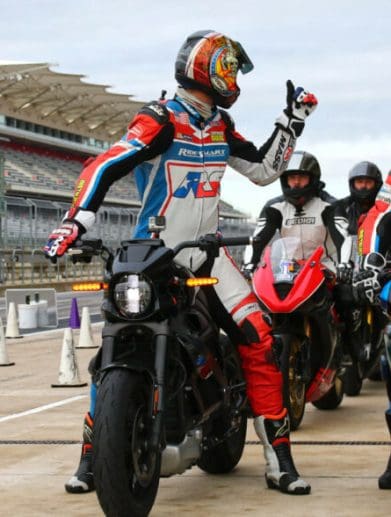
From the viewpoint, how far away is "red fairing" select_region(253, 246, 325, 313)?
7457 mm

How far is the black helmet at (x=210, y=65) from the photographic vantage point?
223 inches

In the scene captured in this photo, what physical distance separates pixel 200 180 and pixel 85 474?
1494 mm

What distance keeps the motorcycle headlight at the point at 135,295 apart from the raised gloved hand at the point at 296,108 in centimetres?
177

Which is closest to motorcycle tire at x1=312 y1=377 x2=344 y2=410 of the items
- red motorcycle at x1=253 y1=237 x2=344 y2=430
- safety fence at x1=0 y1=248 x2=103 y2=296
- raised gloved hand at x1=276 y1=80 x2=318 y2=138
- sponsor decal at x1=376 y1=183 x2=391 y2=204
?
red motorcycle at x1=253 y1=237 x2=344 y2=430

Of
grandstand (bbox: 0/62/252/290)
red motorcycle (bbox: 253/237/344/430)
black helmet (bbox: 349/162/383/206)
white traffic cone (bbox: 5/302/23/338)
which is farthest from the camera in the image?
grandstand (bbox: 0/62/252/290)

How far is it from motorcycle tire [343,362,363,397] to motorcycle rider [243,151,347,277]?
122 cm

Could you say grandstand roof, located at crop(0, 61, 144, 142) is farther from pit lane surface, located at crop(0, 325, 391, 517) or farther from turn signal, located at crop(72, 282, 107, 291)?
turn signal, located at crop(72, 282, 107, 291)

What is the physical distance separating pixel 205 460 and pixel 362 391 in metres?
4.50

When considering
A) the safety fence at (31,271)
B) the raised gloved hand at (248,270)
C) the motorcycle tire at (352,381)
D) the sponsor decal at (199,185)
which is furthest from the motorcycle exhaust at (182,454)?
the safety fence at (31,271)

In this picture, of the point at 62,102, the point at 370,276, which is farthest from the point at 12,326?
the point at 62,102

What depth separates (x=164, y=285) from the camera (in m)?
4.83

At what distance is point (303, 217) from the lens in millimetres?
8680

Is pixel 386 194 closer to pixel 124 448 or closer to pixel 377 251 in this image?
pixel 377 251

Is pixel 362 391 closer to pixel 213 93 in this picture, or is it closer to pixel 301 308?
pixel 301 308
